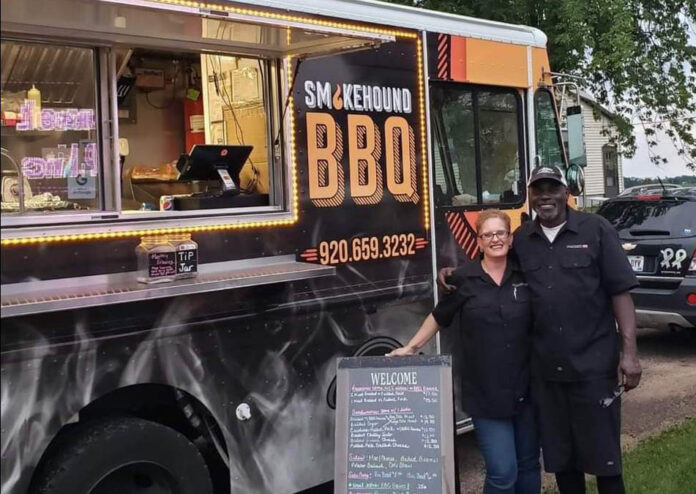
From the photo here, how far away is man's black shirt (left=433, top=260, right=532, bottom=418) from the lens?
138 inches

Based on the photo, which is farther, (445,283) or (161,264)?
(445,283)

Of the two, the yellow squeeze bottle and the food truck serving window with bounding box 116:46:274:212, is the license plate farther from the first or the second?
the yellow squeeze bottle

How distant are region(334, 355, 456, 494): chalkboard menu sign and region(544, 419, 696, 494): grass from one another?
62.4 inches

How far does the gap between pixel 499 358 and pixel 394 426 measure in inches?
22.1

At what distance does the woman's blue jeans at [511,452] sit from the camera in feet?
11.6

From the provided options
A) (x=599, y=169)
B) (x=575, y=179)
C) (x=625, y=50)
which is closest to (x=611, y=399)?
(x=575, y=179)

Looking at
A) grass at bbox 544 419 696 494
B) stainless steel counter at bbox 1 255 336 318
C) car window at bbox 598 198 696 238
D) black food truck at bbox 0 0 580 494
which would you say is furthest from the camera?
car window at bbox 598 198 696 238

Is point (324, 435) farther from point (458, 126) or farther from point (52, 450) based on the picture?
point (458, 126)

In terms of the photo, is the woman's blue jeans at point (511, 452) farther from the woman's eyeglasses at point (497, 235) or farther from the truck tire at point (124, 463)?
the truck tire at point (124, 463)

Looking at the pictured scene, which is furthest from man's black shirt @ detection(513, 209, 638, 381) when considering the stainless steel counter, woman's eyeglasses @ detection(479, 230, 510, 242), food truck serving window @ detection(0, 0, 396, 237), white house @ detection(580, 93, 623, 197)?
white house @ detection(580, 93, 623, 197)

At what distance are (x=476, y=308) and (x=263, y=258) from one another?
1.06 meters

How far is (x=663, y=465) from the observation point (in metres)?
4.88

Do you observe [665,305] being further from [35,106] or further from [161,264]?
[35,106]

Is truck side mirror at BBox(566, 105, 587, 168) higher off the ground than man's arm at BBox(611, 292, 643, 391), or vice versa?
truck side mirror at BBox(566, 105, 587, 168)
